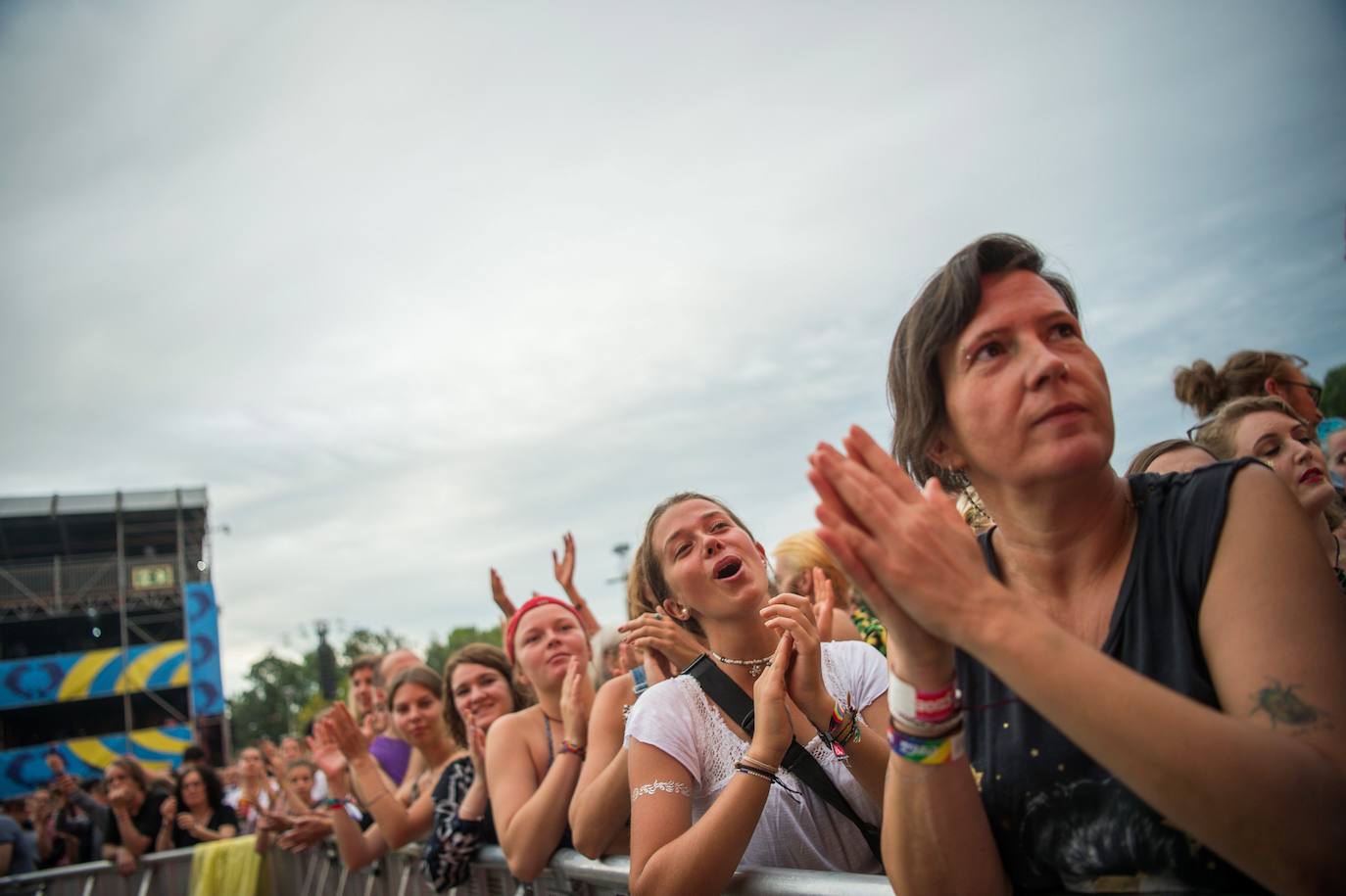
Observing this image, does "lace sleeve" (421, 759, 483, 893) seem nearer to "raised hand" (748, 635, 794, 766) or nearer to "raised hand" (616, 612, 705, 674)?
"raised hand" (616, 612, 705, 674)

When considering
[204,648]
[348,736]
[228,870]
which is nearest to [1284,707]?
[348,736]

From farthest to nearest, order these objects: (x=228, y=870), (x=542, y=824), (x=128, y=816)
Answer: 1. (x=128, y=816)
2. (x=228, y=870)
3. (x=542, y=824)

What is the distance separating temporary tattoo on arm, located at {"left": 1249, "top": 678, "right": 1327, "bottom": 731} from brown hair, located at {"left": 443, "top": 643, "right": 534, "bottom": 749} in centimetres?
408

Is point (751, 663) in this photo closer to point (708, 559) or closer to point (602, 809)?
point (708, 559)

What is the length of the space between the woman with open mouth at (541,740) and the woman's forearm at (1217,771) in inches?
103

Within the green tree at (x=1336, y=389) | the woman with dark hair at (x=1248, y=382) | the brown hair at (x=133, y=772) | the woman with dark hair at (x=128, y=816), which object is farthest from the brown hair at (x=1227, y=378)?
the green tree at (x=1336, y=389)

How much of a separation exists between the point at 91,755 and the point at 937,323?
113 feet

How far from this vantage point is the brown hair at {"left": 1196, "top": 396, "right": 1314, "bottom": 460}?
3.57 meters

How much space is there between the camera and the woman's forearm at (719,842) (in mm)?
2303

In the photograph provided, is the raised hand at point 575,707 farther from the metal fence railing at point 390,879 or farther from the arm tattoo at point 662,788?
the arm tattoo at point 662,788

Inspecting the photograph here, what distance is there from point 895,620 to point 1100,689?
1.08 ft

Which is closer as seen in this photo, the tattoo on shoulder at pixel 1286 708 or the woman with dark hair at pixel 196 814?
the tattoo on shoulder at pixel 1286 708

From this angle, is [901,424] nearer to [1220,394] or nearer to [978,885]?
[978,885]

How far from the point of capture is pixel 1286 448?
3.41 m
